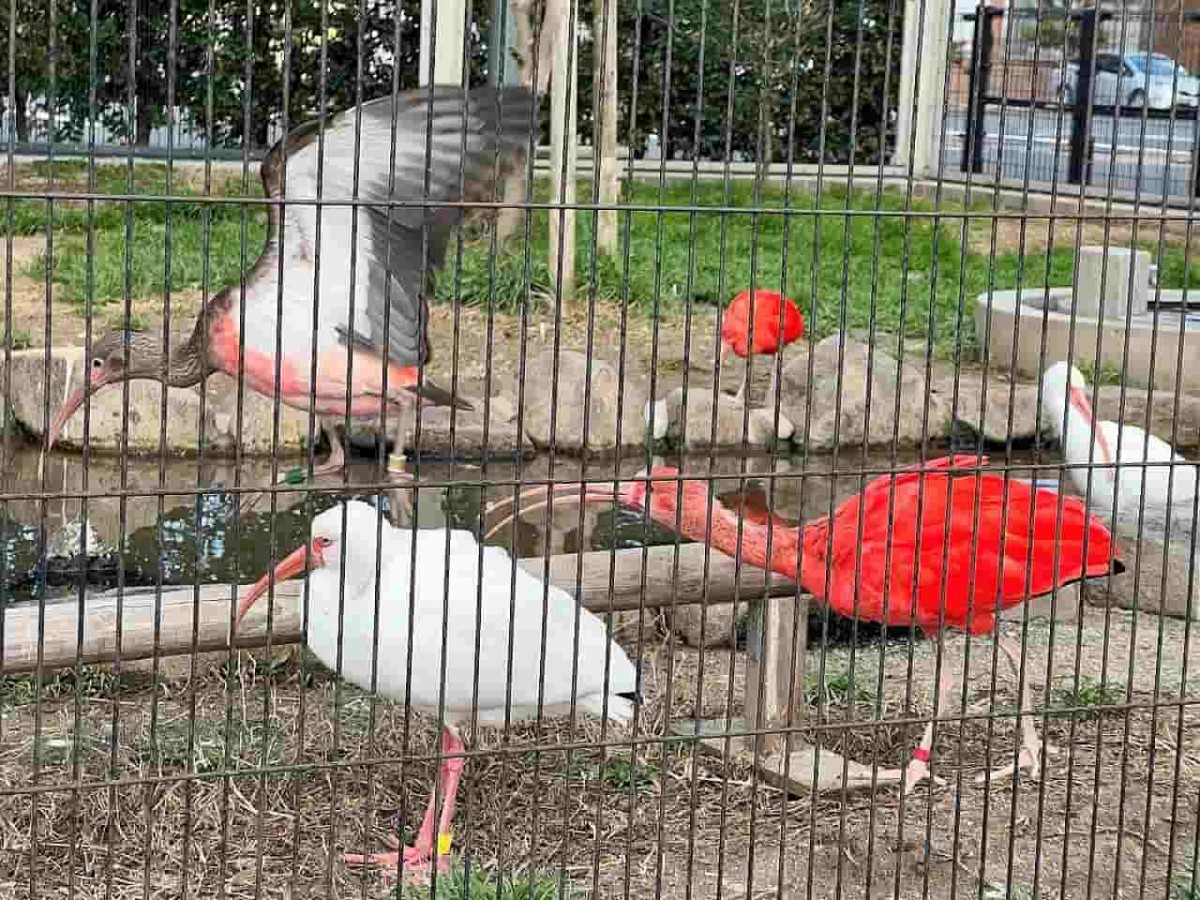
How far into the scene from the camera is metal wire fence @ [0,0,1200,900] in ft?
10.3

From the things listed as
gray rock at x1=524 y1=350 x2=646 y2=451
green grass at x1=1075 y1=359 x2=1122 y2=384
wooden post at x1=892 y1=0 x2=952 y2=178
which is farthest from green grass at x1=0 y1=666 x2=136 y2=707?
wooden post at x1=892 y1=0 x2=952 y2=178

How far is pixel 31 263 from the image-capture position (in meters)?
9.88

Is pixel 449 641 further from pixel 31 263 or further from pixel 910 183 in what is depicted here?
pixel 31 263

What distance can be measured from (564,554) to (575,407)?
2893 millimetres

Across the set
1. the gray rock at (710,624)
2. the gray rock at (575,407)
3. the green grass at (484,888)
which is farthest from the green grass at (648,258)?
the green grass at (484,888)

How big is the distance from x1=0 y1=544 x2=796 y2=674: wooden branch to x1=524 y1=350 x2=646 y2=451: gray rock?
11.4ft

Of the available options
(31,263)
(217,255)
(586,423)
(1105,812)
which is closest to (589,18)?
(217,255)

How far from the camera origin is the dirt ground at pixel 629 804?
3664 millimetres

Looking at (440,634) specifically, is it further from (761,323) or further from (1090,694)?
(761,323)

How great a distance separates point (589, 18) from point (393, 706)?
9241 mm

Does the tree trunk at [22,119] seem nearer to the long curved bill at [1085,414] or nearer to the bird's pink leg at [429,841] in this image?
the long curved bill at [1085,414]

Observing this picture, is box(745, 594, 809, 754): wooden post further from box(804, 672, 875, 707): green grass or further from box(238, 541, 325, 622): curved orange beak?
box(238, 541, 325, 622): curved orange beak

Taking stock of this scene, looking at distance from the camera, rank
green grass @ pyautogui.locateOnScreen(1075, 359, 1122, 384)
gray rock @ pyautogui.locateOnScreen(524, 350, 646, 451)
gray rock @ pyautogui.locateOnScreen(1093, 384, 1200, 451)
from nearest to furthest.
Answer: gray rock @ pyautogui.locateOnScreen(524, 350, 646, 451) < gray rock @ pyautogui.locateOnScreen(1093, 384, 1200, 451) < green grass @ pyautogui.locateOnScreen(1075, 359, 1122, 384)

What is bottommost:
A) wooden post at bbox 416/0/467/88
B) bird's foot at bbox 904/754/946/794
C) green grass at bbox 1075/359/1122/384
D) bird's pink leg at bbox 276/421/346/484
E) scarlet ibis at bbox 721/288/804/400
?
bird's foot at bbox 904/754/946/794
